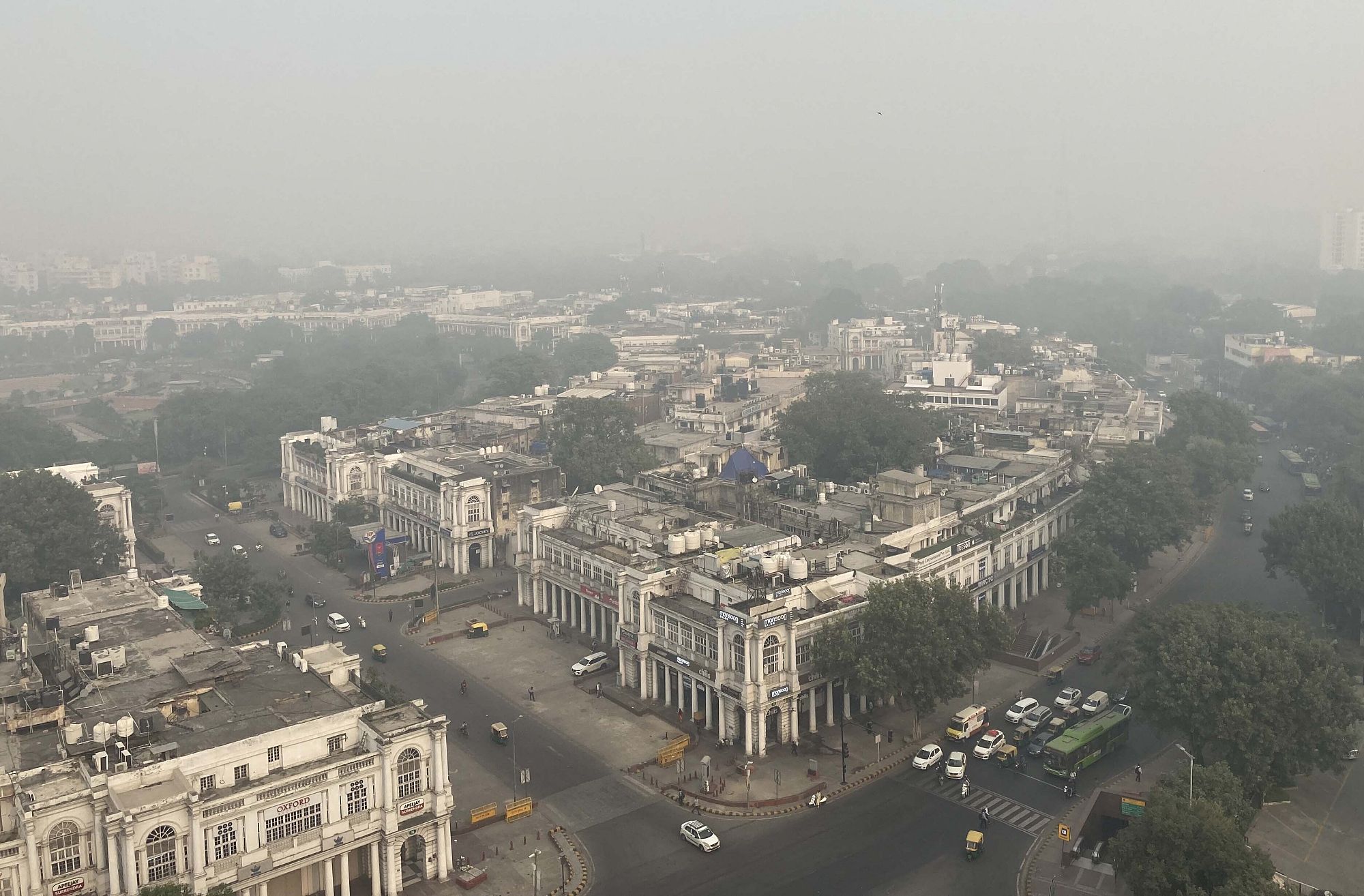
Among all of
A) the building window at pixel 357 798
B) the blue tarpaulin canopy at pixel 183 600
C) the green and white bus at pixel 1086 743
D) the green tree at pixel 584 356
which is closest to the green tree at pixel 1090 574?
the green and white bus at pixel 1086 743

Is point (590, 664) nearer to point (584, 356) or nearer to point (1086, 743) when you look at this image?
point (1086, 743)

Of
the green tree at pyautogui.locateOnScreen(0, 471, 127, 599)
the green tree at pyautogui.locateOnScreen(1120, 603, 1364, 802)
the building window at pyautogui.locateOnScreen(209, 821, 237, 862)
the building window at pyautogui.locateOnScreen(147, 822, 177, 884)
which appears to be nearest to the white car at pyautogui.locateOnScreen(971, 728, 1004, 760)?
the green tree at pyautogui.locateOnScreen(1120, 603, 1364, 802)

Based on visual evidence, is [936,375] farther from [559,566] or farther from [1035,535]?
[559,566]

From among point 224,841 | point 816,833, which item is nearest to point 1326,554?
point 816,833

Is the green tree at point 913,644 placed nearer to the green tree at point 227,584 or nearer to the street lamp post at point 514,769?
the street lamp post at point 514,769

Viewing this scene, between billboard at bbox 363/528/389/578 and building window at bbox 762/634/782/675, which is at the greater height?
building window at bbox 762/634/782/675

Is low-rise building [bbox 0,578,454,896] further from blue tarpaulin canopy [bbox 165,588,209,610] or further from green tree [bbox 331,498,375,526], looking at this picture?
green tree [bbox 331,498,375,526]
